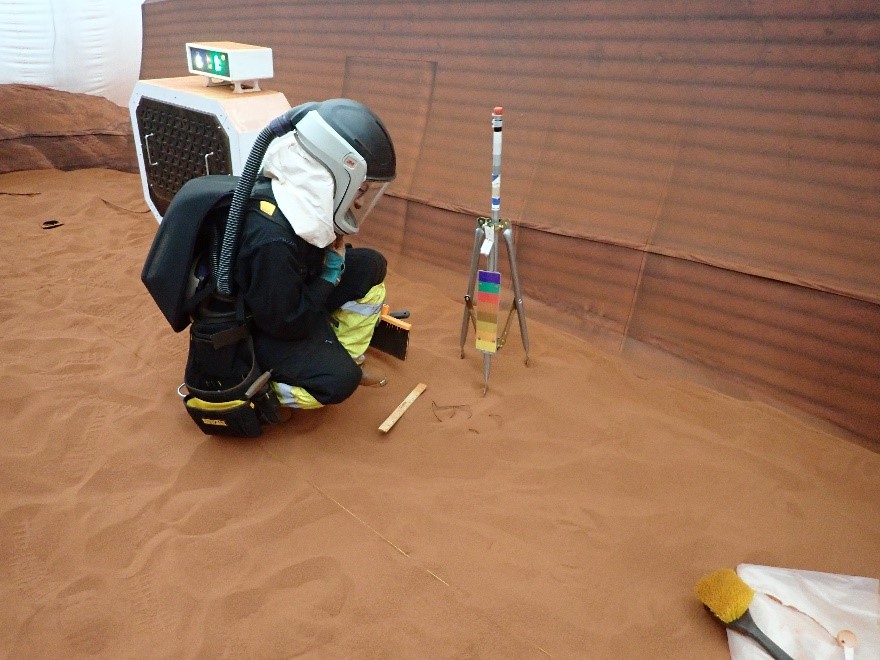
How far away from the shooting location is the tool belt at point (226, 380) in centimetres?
245

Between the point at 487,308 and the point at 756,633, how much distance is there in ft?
4.85

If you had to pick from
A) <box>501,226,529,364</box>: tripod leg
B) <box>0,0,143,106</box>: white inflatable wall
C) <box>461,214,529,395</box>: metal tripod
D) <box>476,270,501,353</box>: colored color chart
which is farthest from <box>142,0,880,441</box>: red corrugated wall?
<box>0,0,143,106</box>: white inflatable wall

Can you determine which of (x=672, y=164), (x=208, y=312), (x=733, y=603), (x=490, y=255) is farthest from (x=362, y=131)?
(x=733, y=603)

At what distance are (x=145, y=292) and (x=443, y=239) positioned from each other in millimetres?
1710

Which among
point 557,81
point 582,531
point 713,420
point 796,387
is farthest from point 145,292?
point 796,387

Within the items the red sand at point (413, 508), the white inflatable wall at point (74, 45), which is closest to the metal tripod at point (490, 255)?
the red sand at point (413, 508)

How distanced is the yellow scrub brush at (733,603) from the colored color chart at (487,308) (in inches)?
→ 49.5

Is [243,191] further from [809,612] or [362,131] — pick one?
[809,612]

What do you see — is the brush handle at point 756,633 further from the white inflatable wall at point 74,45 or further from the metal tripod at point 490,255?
the white inflatable wall at point 74,45

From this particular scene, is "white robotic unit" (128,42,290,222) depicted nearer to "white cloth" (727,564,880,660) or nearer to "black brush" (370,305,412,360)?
"black brush" (370,305,412,360)

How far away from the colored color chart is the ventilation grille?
1468mm

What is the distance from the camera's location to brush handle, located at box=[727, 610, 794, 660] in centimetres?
185

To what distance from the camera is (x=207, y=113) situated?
3.26 m

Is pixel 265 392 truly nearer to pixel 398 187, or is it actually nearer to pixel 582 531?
pixel 582 531
